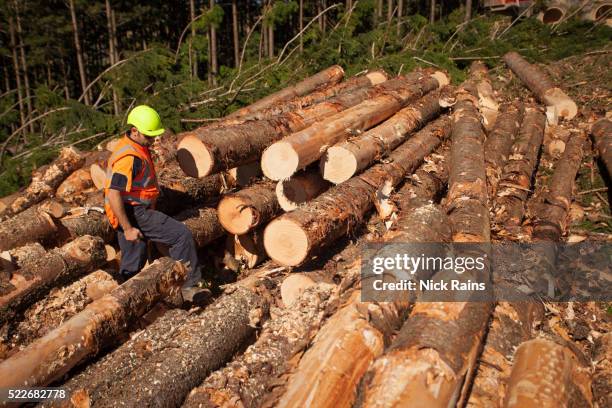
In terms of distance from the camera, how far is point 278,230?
13.1 feet

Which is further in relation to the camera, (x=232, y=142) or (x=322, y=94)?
(x=322, y=94)

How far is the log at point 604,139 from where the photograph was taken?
20.4 ft

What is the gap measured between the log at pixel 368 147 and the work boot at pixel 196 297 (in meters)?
1.69

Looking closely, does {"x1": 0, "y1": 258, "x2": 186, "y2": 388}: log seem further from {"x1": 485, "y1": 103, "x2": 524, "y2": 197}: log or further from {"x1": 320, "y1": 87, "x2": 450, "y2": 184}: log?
{"x1": 485, "y1": 103, "x2": 524, "y2": 197}: log

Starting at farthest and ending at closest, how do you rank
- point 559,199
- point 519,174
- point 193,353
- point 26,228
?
point 519,174, point 559,199, point 26,228, point 193,353

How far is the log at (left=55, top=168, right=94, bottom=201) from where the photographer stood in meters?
6.43

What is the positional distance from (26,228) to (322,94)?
203 inches

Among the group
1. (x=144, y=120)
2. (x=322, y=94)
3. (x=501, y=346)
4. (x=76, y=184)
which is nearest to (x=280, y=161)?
(x=144, y=120)

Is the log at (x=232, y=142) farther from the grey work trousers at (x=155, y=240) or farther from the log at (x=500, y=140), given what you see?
the log at (x=500, y=140)

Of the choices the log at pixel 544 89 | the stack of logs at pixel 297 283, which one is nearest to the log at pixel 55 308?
the stack of logs at pixel 297 283

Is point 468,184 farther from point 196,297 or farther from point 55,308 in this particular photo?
point 55,308

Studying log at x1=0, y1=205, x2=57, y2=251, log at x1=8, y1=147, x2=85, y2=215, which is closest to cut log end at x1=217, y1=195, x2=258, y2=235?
log at x1=0, y1=205, x2=57, y2=251

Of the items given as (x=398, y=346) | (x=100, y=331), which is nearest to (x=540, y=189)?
(x=398, y=346)

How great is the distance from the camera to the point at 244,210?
15.3 feet
